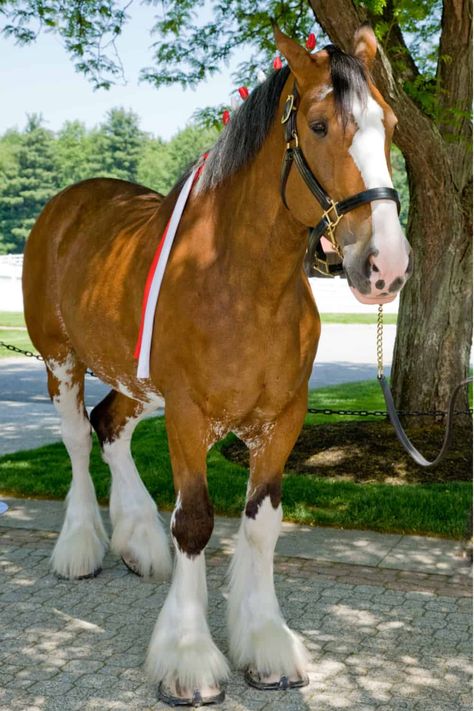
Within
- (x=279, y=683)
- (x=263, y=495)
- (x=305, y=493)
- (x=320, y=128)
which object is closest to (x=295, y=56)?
(x=320, y=128)

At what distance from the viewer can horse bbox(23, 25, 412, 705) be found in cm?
345

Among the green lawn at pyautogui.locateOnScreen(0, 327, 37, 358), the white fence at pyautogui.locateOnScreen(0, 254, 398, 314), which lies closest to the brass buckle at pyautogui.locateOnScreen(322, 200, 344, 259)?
the green lawn at pyautogui.locateOnScreen(0, 327, 37, 358)

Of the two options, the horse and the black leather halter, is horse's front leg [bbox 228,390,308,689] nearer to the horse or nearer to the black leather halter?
the horse

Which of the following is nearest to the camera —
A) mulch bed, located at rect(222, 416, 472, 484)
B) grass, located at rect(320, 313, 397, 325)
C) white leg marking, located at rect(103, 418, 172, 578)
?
white leg marking, located at rect(103, 418, 172, 578)

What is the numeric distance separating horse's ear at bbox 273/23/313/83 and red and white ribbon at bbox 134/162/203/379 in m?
1.04

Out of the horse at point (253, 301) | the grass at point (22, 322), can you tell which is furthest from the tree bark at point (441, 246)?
the grass at point (22, 322)

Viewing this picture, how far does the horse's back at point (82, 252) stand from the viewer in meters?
5.07

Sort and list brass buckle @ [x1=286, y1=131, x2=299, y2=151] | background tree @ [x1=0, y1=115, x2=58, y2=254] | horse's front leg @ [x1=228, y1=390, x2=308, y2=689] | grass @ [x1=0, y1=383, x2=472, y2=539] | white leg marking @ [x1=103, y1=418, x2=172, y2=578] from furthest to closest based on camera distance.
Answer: background tree @ [x1=0, y1=115, x2=58, y2=254]
grass @ [x1=0, y1=383, x2=472, y2=539]
white leg marking @ [x1=103, y1=418, x2=172, y2=578]
horse's front leg @ [x1=228, y1=390, x2=308, y2=689]
brass buckle @ [x1=286, y1=131, x2=299, y2=151]

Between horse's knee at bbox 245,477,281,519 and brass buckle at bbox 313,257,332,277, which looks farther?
horse's knee at bbox 245,477,281,519

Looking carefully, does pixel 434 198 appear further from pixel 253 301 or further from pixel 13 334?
pixel 13 334

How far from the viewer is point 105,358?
5.12m

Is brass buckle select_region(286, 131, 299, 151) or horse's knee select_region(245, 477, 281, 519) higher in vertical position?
brass buckle select_region(286, 131, 299, 151)

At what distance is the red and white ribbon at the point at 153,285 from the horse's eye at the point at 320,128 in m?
1.11

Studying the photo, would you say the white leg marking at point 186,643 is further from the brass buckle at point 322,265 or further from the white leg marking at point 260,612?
the brass buckle at point 322,265
